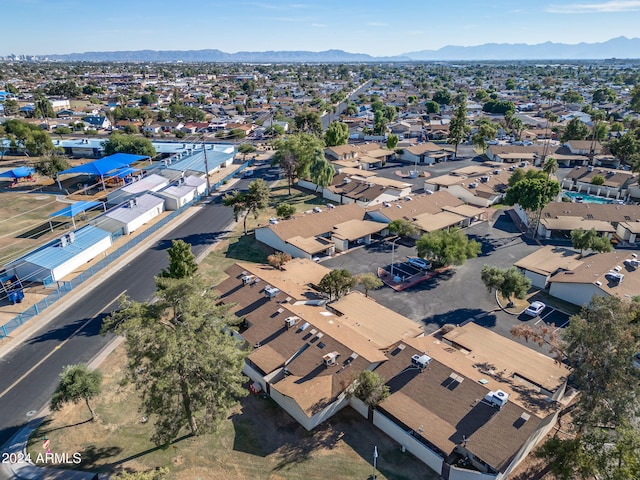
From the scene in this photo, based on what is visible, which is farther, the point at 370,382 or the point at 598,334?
the point at 370,382

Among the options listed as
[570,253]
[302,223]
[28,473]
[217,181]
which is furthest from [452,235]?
[217,181]

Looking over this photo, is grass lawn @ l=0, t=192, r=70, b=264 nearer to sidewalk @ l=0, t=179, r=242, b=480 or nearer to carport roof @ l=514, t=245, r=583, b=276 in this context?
sidewalk @ l=0, t=179, r=242, b=480

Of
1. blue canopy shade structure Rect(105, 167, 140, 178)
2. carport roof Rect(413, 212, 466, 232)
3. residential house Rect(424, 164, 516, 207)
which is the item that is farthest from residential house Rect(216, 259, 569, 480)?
blue canopy shade structure Rect(105, 167, 140, 178)

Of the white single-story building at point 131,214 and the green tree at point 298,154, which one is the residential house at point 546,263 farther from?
the white single-story building at point 131,214

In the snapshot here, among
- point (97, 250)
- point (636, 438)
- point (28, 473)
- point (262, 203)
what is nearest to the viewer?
point (636, 438)

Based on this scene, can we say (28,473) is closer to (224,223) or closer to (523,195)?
(224,223)

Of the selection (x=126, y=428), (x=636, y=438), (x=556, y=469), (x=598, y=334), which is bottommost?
(x=126, y=428)
